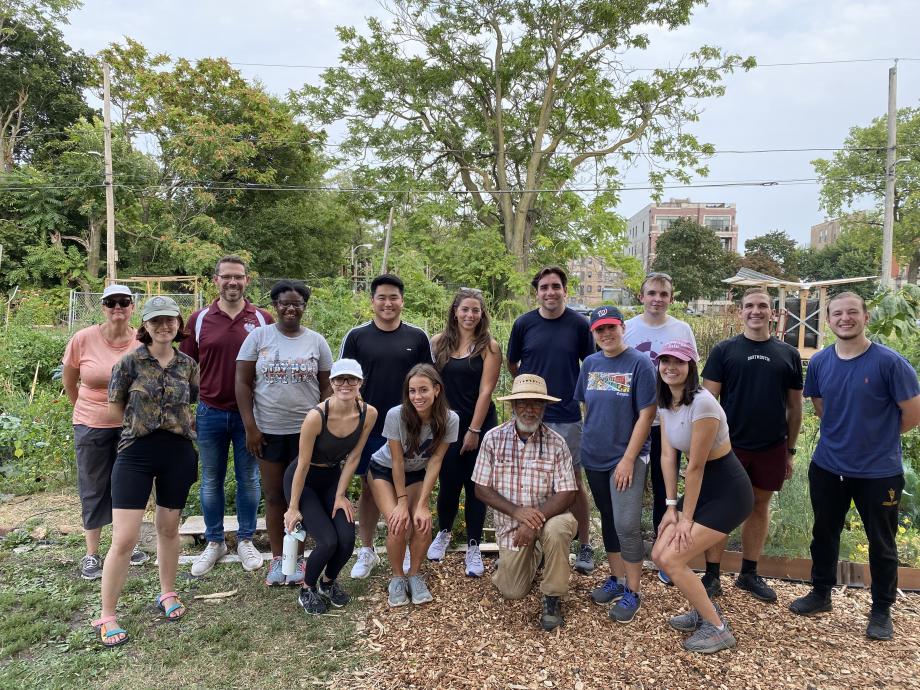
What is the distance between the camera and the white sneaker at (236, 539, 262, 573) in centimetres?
381

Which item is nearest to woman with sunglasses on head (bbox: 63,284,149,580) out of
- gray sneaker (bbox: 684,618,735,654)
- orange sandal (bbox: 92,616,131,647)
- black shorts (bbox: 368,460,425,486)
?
orange sandal (bbox: 92,616,131,647)

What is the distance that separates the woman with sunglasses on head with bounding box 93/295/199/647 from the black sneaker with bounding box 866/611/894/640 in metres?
3.72

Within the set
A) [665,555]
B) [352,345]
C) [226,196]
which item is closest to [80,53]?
[226,196]

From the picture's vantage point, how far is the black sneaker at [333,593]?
3389 millimetres

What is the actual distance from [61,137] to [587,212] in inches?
939

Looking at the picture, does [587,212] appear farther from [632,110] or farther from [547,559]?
[547,559]

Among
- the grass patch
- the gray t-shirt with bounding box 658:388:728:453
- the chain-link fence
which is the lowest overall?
the grass patch

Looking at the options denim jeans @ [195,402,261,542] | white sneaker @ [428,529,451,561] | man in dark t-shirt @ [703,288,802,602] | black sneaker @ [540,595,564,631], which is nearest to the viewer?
black sneaker @ [540,595,564,631]

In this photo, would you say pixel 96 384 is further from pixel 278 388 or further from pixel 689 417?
pixel 689 417

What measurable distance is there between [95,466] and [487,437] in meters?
2.40

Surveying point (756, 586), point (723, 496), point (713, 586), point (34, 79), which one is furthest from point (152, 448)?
point (34, 79)

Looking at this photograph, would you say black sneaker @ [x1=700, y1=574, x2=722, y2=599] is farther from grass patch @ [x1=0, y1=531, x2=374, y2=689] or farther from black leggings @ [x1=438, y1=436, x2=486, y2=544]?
grass patch @ [x1=0, y1=531, x2=374, y2=689]

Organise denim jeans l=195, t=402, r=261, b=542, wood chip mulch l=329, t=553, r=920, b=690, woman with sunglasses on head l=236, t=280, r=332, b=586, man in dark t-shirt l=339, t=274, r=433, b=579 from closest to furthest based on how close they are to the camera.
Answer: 1. wood chip mulch l=329, t=553, r=920, b=690
2. woman with sunglasses on head l=236, t=280, r=332, b=586
3. man in dark t-shirt l=339, t=274, r=433, b=579
4. denim jeans l=195, t=402, r=261, b=542

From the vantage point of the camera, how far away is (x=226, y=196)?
23781 millimetres
